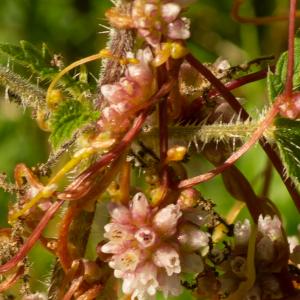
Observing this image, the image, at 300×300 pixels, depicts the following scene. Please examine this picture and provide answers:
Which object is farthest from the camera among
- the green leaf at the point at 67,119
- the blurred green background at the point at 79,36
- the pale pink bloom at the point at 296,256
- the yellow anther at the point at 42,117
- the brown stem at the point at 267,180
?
the blurred green background at the point at 79,36

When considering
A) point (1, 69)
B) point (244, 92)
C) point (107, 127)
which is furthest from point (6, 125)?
point (107, 127)

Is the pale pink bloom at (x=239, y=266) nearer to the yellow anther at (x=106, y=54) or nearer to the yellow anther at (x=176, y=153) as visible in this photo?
the yellow anther at (x=176, y=153)

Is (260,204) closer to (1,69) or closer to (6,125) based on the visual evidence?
(1,69)

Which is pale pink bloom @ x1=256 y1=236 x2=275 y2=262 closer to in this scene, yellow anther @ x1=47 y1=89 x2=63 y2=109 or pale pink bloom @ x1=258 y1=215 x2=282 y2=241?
pale pink bloom @ x1=258 y1=215 x2=282 y2=241

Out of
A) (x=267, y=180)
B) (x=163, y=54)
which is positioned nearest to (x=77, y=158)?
(x=163, y=54)

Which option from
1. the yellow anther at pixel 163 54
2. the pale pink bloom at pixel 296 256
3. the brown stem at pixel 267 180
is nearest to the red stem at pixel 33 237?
the yellow anther at pixel 163 54

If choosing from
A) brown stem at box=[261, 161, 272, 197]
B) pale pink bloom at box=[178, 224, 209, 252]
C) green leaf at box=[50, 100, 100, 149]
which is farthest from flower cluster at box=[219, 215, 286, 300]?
brown stem at box=[261, 161, 272, 197]
